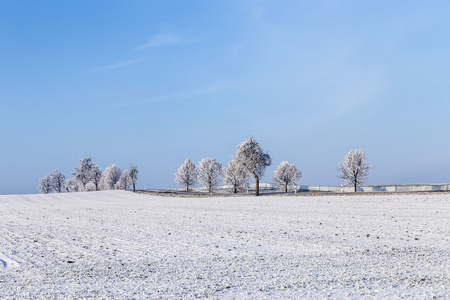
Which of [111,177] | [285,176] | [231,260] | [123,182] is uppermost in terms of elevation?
[111,177]

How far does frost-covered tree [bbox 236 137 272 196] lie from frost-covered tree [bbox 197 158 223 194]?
114 ft

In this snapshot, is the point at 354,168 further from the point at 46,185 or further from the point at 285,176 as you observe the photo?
the point at 46,185

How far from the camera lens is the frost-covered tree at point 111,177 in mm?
143000

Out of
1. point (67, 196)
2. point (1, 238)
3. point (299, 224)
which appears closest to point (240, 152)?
point (67, 196)

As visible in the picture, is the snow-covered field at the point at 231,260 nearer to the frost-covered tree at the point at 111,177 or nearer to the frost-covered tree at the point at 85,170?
the frost-covered tree at the point at 85,170

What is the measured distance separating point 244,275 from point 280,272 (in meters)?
0.98

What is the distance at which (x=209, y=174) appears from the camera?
105 meters

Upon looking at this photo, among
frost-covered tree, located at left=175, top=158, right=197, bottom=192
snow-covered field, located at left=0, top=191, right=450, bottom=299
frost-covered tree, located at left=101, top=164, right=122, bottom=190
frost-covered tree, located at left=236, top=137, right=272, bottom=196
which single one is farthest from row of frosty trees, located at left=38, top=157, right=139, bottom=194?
snow-covered field, located at left=0, top=191, right=450, bottom=299

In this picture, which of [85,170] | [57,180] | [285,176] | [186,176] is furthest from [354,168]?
[57,180]

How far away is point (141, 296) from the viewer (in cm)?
873

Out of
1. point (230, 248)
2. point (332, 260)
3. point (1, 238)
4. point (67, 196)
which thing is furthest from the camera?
point (67, 196)

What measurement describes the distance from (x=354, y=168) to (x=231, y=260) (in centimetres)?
8246

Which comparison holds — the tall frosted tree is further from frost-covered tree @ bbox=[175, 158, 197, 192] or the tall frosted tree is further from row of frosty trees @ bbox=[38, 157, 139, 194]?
frost-covered tree @ bbox=[175, 158, 197, 192]

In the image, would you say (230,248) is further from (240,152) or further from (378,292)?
(240,152)
